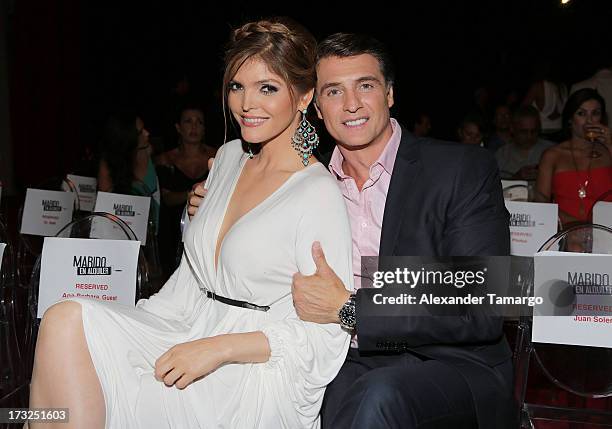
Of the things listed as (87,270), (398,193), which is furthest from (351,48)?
(87,270)

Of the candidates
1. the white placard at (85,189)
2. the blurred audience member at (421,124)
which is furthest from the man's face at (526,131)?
the white placard at (85,189)

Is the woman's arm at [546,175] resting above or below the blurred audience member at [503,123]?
below

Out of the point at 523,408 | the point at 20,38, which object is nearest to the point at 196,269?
the point at 523,408

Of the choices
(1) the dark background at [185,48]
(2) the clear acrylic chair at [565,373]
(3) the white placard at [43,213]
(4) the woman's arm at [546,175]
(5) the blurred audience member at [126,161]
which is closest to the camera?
(2) the clear acrylic chair at [565,373]

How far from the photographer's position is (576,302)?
2754 millimetres

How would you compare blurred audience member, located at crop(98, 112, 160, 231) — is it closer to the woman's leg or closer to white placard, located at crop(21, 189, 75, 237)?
white placard, located at crop(21, 189, 75, 237)

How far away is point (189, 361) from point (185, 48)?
8.28 meters

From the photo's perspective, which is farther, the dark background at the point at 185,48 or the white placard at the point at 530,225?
the dark background at the point at 185,48

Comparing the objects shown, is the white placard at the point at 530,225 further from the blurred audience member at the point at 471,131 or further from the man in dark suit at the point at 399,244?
the blurred audience member at the point at 471,131

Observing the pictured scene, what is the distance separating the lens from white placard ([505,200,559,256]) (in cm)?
406

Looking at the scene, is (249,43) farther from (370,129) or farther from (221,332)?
(221,332)

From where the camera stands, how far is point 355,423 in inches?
92.4

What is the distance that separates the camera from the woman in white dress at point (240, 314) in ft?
7.52

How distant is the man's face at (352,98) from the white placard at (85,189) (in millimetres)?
3266
